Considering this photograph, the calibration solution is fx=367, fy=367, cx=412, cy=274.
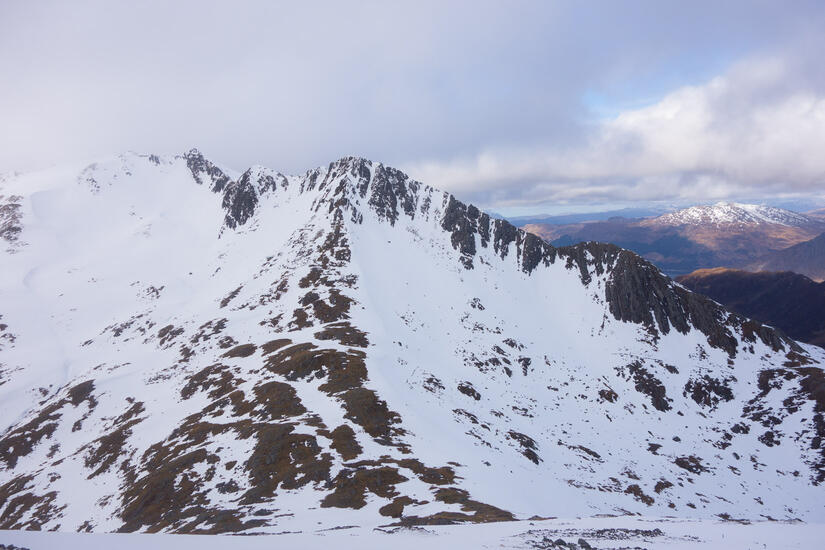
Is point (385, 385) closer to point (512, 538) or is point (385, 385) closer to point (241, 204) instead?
point (512, 538)

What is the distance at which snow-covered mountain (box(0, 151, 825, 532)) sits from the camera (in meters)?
45.1

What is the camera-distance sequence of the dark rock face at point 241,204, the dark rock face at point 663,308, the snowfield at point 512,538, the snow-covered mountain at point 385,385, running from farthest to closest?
the dark rock face at point 241,204, the dark rock face at point 663,308, the snow-covered mountain at point 385,385, the snowfield at point 512,538

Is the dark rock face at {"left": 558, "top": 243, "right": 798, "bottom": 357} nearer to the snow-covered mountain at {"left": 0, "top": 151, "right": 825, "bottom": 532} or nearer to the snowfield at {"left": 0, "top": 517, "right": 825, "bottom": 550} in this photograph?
the snow-covered mountain at {"left": 0, "top": 151, "right": 825, "bottom": 532}

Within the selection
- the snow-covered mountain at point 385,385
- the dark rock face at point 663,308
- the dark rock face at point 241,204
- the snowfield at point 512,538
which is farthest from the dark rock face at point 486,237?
the snowfield at point 512,538

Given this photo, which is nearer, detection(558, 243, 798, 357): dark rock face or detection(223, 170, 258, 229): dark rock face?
detection(558, 243, 798, 357): dark rock face

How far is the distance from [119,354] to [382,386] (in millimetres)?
89788

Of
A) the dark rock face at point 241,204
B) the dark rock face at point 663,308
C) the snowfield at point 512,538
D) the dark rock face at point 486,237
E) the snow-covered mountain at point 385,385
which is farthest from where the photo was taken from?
the dark rock face at point 241,204

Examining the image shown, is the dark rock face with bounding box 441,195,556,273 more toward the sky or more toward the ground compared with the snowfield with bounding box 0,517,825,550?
more toward the sky

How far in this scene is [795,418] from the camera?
7919cm

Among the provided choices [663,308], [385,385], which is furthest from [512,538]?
[663,308]

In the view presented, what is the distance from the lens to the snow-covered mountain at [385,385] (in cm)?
4509

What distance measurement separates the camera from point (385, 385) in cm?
6525

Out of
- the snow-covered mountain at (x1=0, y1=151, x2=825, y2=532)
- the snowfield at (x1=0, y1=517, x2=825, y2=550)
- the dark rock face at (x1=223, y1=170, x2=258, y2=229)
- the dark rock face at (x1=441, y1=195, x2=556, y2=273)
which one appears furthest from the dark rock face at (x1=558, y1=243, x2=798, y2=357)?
the dark rock face at (x1=223, y1=170, x2=258, y2=229)

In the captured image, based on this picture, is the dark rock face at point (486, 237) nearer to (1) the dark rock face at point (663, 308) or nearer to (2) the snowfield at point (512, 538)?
(1) the dark rock face at point (663, 308)
